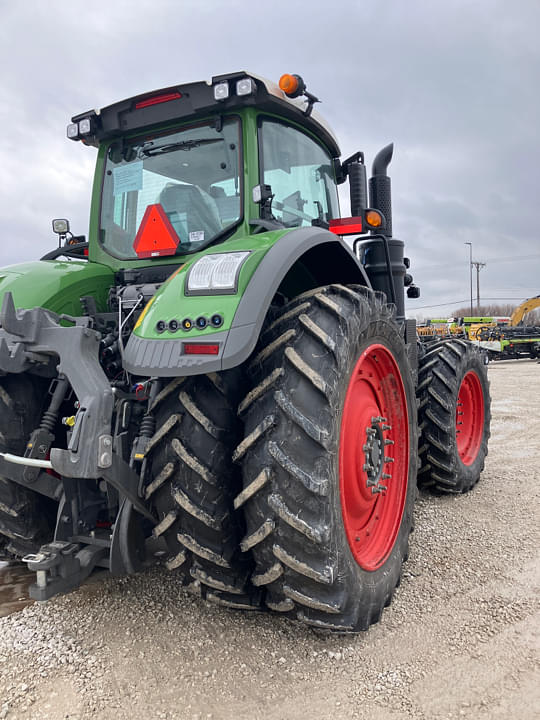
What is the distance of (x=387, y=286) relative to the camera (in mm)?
4375

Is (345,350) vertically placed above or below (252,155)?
below

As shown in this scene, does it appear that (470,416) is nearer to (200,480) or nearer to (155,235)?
(155,235)

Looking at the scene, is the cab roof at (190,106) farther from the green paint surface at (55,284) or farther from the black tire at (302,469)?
the black tire at (302,469)

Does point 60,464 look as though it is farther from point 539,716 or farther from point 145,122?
point 145,122

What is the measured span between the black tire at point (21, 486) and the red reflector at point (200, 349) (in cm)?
116

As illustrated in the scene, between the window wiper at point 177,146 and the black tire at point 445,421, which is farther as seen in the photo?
the black tire at point 445,421

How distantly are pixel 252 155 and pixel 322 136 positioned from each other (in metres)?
0.95

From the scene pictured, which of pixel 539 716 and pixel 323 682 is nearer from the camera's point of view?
pixel 539 716

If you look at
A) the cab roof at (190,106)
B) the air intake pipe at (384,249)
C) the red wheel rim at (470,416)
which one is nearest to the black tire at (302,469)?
the cab roof at (190,106)

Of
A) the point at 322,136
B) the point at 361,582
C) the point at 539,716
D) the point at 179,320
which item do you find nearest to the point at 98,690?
the point at 361,582

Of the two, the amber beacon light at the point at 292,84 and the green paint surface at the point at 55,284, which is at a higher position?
the amber beacon light at the point at 292,84

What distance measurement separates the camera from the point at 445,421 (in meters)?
4.31

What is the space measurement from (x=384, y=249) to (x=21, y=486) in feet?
9.65

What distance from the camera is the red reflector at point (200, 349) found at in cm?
188
